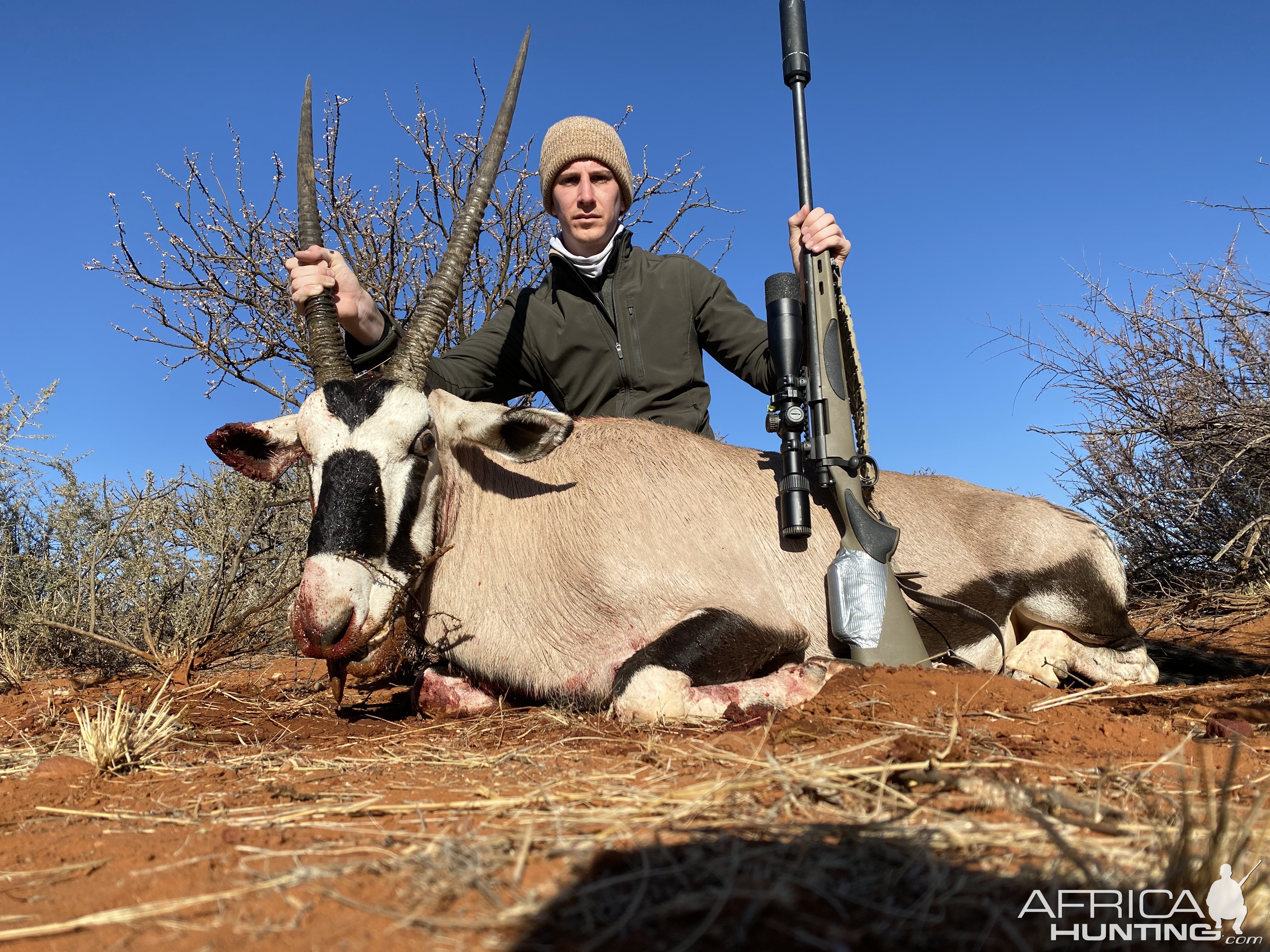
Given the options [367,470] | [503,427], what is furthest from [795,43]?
[367,470]

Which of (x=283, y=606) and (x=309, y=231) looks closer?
(x=309, y=231)

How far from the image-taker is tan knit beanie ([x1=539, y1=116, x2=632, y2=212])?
18.2 ft

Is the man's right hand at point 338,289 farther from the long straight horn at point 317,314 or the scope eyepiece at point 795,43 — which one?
the scope eyepiece at point 795,43

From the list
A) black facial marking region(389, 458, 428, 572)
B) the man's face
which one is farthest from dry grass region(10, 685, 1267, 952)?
the man's face

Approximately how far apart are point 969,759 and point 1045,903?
92 centimetres

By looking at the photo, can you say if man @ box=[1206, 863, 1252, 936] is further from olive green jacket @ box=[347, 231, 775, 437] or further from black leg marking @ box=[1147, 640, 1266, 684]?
olive green jacket @ box=[347, 231, 775, 437]

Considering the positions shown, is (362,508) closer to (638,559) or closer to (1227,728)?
(638,559)

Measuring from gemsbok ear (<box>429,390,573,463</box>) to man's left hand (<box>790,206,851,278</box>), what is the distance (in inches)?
67.4

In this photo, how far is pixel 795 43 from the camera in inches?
190

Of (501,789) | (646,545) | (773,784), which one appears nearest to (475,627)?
(646,545)

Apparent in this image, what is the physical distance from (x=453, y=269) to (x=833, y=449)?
2.12 metres

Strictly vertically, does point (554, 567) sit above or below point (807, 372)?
below

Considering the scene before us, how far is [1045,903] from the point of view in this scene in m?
1.31

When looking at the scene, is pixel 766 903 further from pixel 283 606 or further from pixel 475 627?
pixel 283 606
